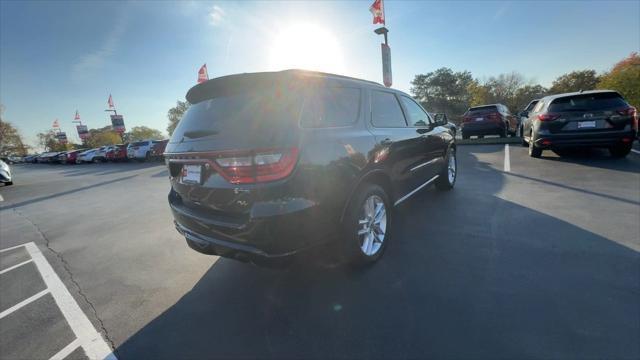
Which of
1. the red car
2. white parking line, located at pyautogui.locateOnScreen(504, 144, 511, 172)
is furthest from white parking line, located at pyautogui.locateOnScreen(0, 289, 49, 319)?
the red car

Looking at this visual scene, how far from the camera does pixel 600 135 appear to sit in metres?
6.09

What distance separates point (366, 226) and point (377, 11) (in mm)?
10470

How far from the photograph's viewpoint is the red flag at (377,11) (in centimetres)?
1045

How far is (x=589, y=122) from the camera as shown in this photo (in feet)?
20.2

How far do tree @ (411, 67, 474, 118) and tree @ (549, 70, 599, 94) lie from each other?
1605 cm

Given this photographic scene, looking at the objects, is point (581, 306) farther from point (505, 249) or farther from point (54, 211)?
point (54, 211)

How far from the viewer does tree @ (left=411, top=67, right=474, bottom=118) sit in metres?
59.3

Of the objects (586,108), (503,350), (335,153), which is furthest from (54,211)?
(586,108)

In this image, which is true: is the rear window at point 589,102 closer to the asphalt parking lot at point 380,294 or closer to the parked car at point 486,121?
the asphalt parking lot at point 380,294

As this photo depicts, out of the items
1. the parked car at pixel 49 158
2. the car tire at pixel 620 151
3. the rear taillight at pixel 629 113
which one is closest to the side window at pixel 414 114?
the rear taillight at pixel 629 113

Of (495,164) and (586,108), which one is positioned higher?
(586,108)

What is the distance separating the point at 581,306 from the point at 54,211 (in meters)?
9.04

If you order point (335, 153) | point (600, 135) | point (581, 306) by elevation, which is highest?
point (335, 153)

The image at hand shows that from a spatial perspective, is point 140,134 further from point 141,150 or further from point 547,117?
point 547,117
